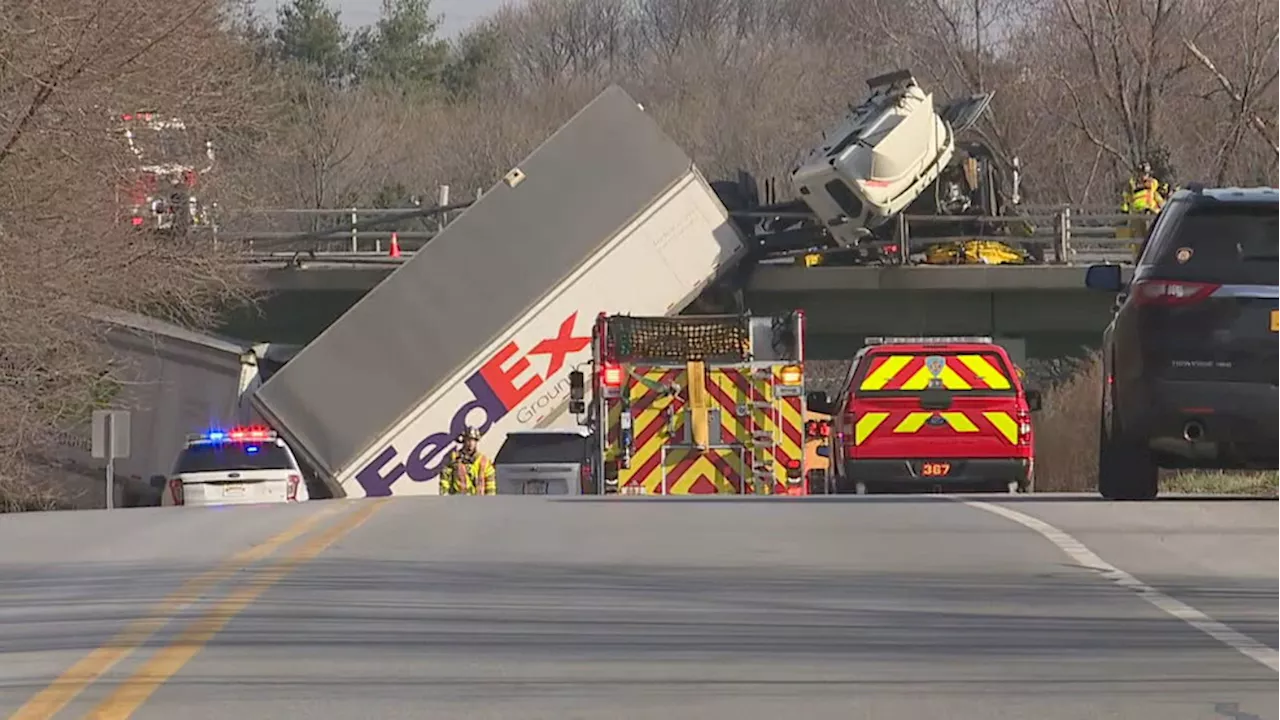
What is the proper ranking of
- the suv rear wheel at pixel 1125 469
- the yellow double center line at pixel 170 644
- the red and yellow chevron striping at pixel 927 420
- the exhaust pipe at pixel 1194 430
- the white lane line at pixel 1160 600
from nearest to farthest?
the yellow double center line at pixel 170 644
the white lane line at pixel 1160 600
the exhaust pipe at pixel 1194 430
the suv rear wheel at pixel 1125 469
the red and yellow chevron striping at pixel 927 420

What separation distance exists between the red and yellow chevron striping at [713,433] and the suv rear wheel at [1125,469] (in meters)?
8.11

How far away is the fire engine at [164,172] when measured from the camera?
3195 cm

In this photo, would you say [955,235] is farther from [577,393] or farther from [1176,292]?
[1176,292]

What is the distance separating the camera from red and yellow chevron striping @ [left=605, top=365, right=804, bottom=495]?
24094mm

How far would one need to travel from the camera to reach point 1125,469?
51.8 ft

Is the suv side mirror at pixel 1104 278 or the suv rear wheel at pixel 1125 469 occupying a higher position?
the suv side mirror at pixel 1104 278

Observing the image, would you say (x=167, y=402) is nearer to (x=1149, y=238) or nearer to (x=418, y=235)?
(x=418, y=235)

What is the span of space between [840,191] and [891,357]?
13.0 meters

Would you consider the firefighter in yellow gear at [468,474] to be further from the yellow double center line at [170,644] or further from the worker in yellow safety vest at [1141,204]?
the worker in yellow safety vest at [1141,204]

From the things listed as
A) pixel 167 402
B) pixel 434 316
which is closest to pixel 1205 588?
pixel 434 316

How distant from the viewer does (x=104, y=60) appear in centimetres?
2902

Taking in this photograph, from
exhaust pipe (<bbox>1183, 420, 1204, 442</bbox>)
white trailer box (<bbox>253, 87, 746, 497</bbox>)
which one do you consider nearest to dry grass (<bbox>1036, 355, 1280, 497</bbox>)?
white trailer box (<bbox>253, 87, 746, 497</bbox>)

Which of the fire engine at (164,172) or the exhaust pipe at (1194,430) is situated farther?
the fire engine at (164,172)

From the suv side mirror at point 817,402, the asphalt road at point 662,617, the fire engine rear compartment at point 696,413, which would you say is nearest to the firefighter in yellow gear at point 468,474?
the fire engine rear compartment at point 696,413
